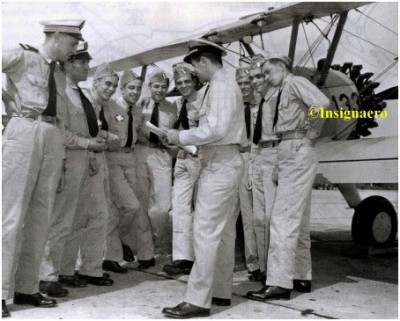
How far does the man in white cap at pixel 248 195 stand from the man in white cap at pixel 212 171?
1249 mm

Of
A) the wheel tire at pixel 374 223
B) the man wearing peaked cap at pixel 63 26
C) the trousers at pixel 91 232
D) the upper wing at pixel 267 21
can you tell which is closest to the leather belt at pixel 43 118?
the man wearing peaked cap at pixel 63 26

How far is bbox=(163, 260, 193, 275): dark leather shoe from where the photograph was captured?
4.63 metres

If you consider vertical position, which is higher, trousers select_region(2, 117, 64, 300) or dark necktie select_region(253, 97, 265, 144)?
dark necktie select_region(253, 97, 265, 144)

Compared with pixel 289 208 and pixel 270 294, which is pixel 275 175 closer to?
pixel 289 208

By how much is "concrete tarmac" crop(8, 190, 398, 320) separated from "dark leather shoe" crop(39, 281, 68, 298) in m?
0.06

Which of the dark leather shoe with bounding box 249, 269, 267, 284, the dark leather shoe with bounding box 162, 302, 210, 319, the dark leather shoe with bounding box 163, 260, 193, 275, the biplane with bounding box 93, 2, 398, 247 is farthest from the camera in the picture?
the biplane with bounding box 93, 2, 398, 247

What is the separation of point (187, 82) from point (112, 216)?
1.49m

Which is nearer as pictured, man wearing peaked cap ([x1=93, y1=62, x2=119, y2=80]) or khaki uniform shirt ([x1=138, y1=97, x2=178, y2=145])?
man wearing peaked cap ([x1=93, y1=62, x2=119, y2=80])

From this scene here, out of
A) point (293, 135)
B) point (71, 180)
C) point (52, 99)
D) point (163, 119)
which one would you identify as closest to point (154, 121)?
point (163, 119)

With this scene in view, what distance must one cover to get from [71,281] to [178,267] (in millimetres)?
1053

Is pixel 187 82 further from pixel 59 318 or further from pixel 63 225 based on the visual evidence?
pixel 59 318

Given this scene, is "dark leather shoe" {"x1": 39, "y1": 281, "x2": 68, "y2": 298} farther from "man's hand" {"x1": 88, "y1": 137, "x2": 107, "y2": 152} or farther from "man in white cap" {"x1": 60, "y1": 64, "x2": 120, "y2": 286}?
"man's hand" {"x1": 88, "y1": 137, "x2": 107, "y2": 152}

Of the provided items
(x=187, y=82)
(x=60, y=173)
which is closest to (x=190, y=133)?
(x=60, y=173)

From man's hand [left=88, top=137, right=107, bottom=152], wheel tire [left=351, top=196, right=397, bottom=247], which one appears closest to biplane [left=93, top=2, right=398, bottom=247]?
wheel tire [left=351, top=196, right=397, bottom=247]
